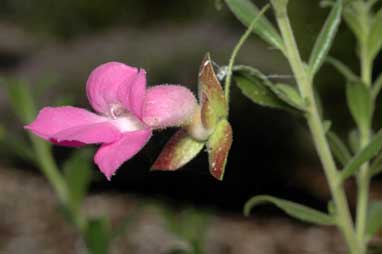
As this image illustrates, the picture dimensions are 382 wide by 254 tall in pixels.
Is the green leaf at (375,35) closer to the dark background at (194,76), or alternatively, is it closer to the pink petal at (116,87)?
the pink petal at (116,87)

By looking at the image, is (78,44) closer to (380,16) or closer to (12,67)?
(12,67)

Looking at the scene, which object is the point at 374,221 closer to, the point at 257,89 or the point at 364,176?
the point at 364,176

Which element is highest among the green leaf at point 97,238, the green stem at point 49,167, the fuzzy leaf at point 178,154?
the fuzzy leaf at point 178,154

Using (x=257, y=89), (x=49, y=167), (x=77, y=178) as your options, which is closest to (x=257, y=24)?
(x=257, y=89)

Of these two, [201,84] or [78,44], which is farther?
[78,44]

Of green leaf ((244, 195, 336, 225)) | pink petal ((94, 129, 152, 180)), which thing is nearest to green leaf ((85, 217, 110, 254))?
green leaf ((244, 195, 336, 225))

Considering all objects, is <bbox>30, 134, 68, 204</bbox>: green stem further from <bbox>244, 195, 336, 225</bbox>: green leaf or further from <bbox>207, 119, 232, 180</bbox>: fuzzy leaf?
<bbox>207, 119, 232, 180</bbox>: fuzzy leaf

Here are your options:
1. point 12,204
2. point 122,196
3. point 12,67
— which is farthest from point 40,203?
point 12,67

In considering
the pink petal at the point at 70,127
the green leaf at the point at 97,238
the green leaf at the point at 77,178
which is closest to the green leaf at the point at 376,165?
the pink petal at the point at 70,127
